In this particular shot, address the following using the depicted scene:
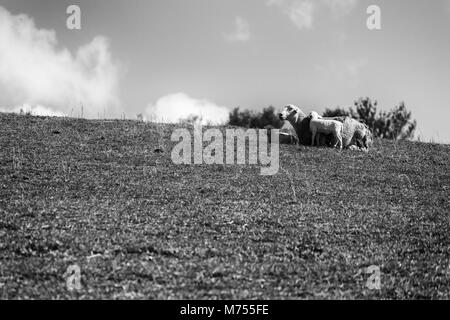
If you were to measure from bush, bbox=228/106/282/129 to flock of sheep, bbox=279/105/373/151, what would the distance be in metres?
73.6

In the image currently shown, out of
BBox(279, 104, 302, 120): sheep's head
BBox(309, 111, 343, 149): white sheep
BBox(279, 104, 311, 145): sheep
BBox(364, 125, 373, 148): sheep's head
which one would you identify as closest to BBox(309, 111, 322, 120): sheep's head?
BBox(309, 111, 343, 149): white sheep

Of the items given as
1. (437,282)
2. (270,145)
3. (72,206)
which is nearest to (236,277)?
(437,282)

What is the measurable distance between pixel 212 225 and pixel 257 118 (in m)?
98.4

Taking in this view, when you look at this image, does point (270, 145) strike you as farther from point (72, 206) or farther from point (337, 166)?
point (72, 206)

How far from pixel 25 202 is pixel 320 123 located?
18.1 meters

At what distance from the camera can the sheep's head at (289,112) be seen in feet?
107

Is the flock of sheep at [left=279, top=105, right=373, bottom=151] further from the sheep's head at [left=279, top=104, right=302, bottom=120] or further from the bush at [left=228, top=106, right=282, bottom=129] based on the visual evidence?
the bush at [left=228, top=106, right=282, bottom=129]

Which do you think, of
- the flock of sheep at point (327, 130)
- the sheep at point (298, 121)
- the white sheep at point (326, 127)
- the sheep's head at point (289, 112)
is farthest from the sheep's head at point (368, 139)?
the sheep's head at point (289, 112)

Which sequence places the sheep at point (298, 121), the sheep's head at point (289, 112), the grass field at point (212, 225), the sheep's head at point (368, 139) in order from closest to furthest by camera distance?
the grass field at point (212, 225), the sheep at point (298, 121), the sheep's head at point (289, 112), the sheep's head at point (368, 139)

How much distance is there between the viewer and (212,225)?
1641 cm

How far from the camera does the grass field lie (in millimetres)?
12367

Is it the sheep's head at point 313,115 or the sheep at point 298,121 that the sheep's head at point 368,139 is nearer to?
the sheep's head at point 313,115

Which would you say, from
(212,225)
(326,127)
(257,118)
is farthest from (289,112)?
(257,118)

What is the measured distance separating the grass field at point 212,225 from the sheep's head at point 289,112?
14.0 feet
